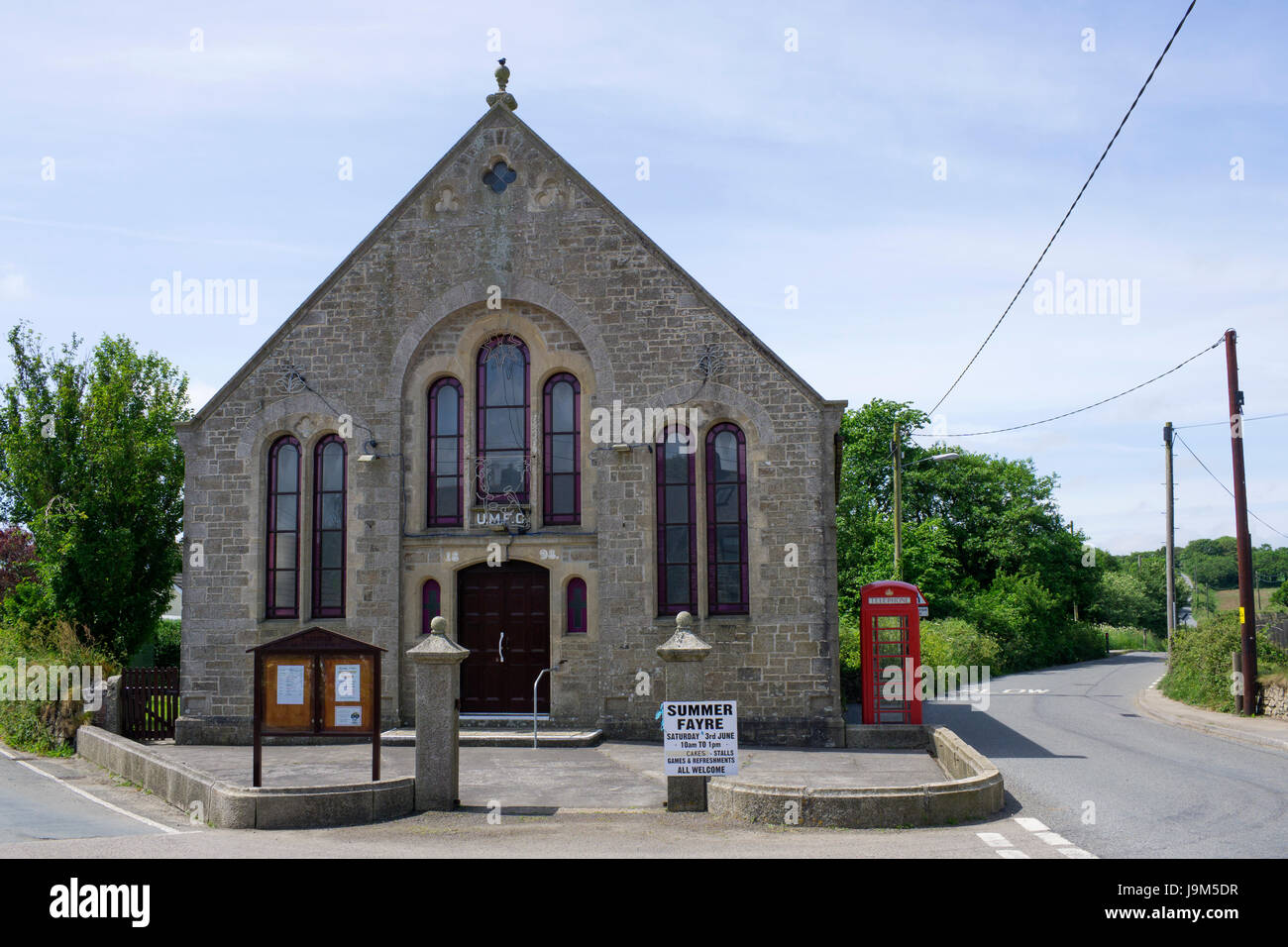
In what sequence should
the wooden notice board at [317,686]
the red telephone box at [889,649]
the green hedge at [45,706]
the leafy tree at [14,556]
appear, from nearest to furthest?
the wooden notice board at [317,686] → the red telephone box at [889,649] → the green hedge at [45,706] → the leafy tree at [14,556]

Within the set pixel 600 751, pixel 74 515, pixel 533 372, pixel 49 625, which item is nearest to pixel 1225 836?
pixel 600 751

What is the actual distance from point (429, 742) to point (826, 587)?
823 cm

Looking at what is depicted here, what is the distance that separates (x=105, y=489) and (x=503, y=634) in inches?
624

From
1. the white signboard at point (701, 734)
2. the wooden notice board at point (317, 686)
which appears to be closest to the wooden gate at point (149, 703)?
the wooden notice board at point (317, 686)

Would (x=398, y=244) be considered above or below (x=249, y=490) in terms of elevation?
above

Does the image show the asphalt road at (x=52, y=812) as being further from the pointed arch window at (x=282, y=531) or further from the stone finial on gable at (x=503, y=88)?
the stone finial on gable at (x=503, y=88)

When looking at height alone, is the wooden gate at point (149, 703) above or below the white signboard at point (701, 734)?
below

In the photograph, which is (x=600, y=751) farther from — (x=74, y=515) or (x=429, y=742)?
(x=74, y=515)

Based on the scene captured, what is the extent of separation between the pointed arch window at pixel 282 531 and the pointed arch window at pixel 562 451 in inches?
183

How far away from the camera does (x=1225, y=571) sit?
12500 centimetres

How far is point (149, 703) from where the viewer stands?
20000 millimetres

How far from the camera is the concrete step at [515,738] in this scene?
17641mm

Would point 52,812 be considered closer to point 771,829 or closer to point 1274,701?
point 771,829

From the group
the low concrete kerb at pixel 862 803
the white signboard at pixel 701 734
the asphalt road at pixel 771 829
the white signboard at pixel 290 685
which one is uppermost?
the white signboard at pixel 290 685
